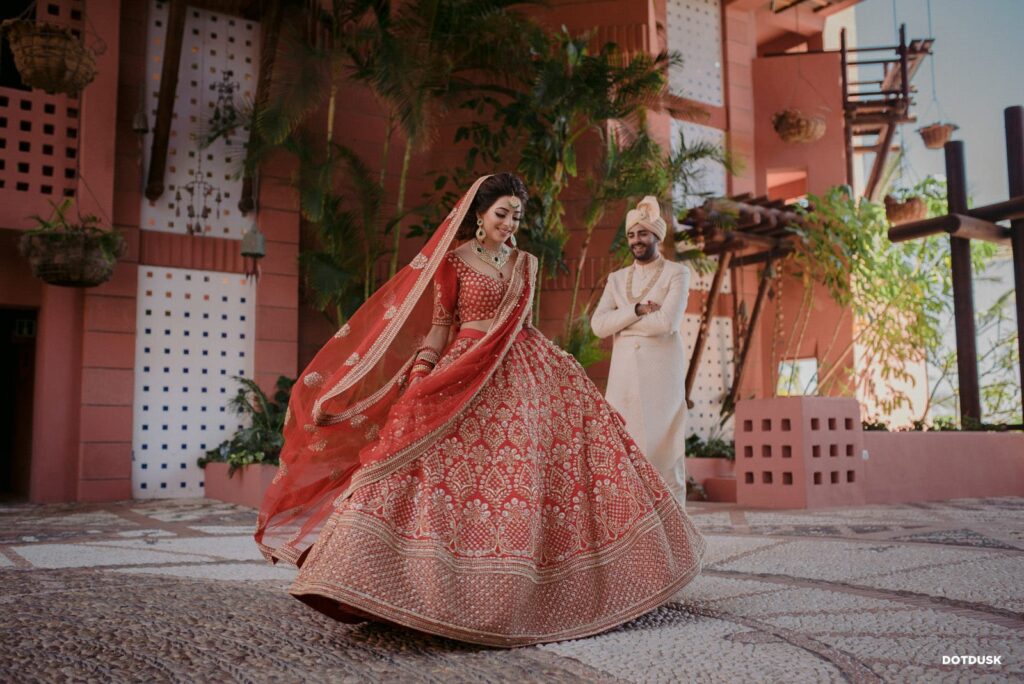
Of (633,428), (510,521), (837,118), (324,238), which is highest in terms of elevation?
(837,118)

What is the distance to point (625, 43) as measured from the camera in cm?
1103

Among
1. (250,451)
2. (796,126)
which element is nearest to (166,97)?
(250,451)

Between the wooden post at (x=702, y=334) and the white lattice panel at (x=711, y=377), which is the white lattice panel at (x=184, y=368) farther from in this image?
the white lattice panel at (x=711, y=377)

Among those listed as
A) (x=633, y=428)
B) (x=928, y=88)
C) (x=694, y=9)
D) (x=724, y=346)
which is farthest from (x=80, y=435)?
(x=928, y=88)

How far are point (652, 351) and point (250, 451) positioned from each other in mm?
5486

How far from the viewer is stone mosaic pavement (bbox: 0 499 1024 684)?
2.20 meters

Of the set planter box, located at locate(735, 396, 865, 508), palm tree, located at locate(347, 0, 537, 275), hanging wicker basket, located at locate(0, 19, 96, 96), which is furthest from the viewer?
palm tree, located at locate(347, 0, 537, 275)

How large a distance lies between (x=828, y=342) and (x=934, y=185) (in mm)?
3073

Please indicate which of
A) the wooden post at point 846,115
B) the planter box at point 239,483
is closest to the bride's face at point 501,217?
the planter box at point 239,483

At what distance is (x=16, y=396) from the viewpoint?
1205 cm

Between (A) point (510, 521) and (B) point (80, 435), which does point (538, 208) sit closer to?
(B) point (80, 435)

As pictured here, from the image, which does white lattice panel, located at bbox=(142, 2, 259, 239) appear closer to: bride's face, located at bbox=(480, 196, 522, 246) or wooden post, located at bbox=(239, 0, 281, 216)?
wooden post, located at bbox=(239, 0, 281, 216)

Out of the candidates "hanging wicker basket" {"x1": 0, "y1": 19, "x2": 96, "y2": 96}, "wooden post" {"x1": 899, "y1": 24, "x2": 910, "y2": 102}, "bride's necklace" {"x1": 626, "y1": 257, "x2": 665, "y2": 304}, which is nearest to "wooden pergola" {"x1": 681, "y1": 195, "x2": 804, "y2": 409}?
"wooden post" {"x1": 899, "y1": 24, "x2": 910, "y2": 102}

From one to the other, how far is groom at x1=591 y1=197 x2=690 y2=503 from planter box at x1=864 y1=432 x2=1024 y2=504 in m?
4.45
